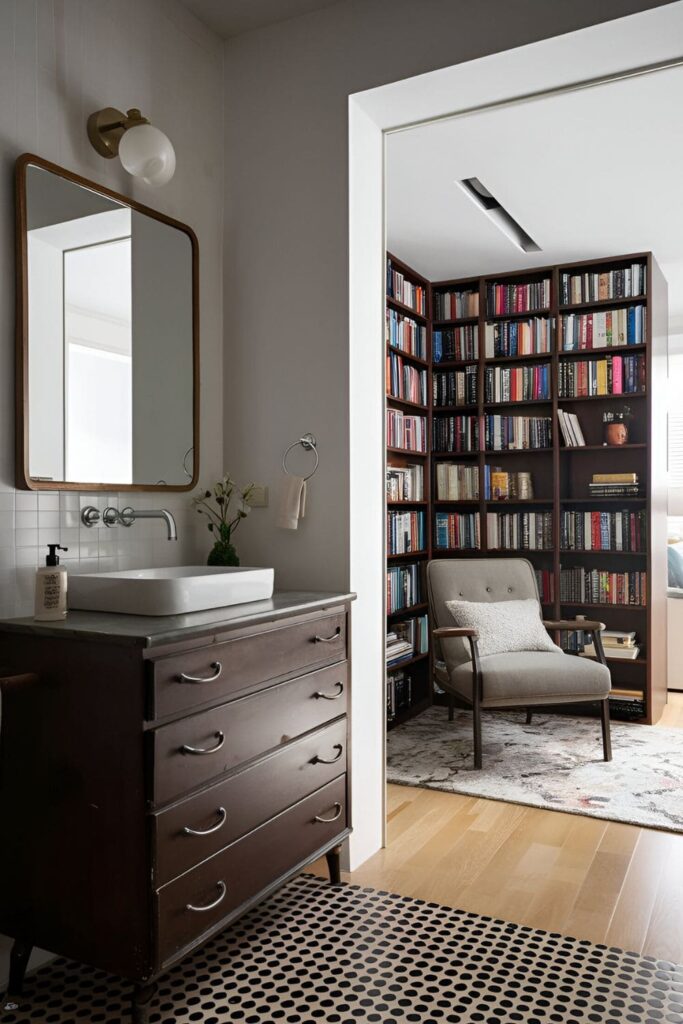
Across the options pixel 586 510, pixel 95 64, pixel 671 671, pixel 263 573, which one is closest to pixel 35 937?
pixel 263 573

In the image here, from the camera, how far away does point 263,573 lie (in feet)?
7.75

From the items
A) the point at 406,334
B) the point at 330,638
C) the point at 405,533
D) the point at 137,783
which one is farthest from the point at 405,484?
the point at 137,783

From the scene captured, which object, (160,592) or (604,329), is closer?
(160,592)

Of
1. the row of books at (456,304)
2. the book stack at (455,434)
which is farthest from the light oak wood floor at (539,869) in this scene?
the row of books at (456,304)

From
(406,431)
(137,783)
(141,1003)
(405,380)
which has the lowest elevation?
(141,1003)

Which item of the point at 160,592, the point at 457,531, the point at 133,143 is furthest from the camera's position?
the point at 457,531

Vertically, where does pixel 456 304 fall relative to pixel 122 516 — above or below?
above

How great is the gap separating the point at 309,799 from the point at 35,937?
783 mm

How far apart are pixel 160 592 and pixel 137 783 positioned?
1.51 feet

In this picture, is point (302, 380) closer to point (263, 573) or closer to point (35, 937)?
point (263, 573)

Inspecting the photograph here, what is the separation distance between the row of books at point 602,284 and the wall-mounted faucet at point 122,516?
10.7 feet

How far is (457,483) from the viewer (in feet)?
16.6

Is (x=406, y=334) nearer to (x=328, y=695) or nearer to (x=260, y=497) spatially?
(x=260, y=497)

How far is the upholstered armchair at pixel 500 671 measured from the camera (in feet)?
12.0
